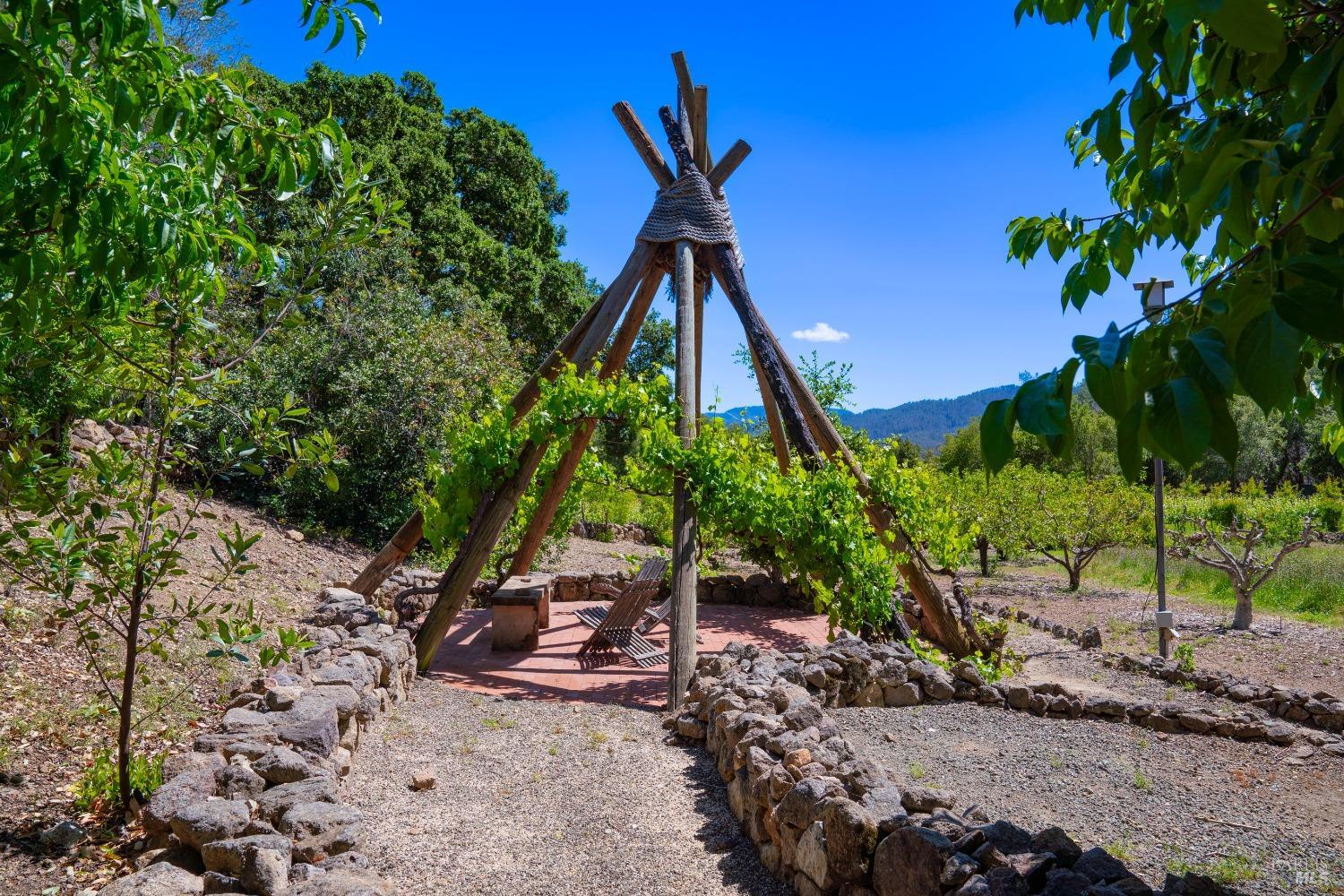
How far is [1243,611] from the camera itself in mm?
10586

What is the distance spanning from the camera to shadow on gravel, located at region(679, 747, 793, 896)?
3477mm

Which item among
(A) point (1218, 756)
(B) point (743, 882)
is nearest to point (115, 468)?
(B) point (743, 882)

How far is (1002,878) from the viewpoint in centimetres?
255

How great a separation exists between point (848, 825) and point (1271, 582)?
1472 centimetres

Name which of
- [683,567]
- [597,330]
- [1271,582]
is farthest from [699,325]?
[1271,582]

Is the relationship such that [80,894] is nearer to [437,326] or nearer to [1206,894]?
[1206,894]

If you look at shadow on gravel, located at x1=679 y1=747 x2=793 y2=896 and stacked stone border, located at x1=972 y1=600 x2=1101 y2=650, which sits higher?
stacked stone border, located at x1=972 y1=600 x2=1101 y2=650

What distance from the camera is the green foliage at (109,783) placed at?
3.58m

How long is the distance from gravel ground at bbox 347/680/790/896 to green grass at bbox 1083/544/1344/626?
37.5 feet

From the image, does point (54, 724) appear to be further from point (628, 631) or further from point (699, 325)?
point (699, 325)

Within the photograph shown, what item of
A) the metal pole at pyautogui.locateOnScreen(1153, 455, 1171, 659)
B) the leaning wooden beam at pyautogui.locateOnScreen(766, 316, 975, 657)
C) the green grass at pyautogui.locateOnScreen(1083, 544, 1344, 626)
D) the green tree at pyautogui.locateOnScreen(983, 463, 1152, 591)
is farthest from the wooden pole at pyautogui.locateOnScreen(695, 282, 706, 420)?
the green grass at pyautogui.locateOnScreen(1083, 544, 1344, 626)

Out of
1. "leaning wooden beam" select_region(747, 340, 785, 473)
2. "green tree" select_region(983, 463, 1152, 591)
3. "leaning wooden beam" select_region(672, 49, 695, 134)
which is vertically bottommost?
"green tree" select_region(983, 463, 1152, 591)

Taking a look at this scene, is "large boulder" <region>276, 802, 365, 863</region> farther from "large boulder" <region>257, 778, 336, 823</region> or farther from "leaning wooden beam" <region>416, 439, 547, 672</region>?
"leaning wooden beam" <region>416, 439, 547, 672</region>

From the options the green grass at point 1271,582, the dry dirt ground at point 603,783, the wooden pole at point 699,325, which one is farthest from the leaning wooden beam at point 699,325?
the green grass at point 1271,582
